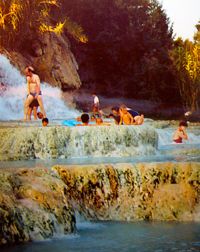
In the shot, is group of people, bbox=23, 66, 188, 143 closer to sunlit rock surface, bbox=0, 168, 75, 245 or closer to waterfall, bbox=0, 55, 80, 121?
waterfall, bbox=0, 55, 80, 121

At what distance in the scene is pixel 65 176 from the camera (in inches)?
339

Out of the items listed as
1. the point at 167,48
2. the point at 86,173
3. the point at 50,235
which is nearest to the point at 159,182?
the point at 86,173

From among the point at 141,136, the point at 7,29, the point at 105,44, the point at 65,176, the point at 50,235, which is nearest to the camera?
the point at 50,235

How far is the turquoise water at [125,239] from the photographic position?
6.79m

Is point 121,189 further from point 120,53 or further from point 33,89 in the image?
point 120,53

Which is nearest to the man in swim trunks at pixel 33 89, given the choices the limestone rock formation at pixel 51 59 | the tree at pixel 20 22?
the limestone rock formation at pixel 51 59

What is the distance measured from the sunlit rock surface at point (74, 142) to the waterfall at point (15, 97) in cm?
913

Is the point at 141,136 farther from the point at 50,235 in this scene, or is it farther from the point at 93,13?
the point at 93,13

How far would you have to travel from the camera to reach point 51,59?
26.4 metres

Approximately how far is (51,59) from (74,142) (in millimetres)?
13526

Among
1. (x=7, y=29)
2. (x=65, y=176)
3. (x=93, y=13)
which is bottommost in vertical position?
(x=65, y=176)

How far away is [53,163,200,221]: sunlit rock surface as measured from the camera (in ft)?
28.4

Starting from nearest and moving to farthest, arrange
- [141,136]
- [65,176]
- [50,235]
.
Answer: [50,235] < [65,176] < [141,136]

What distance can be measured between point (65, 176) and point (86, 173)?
327 mm
